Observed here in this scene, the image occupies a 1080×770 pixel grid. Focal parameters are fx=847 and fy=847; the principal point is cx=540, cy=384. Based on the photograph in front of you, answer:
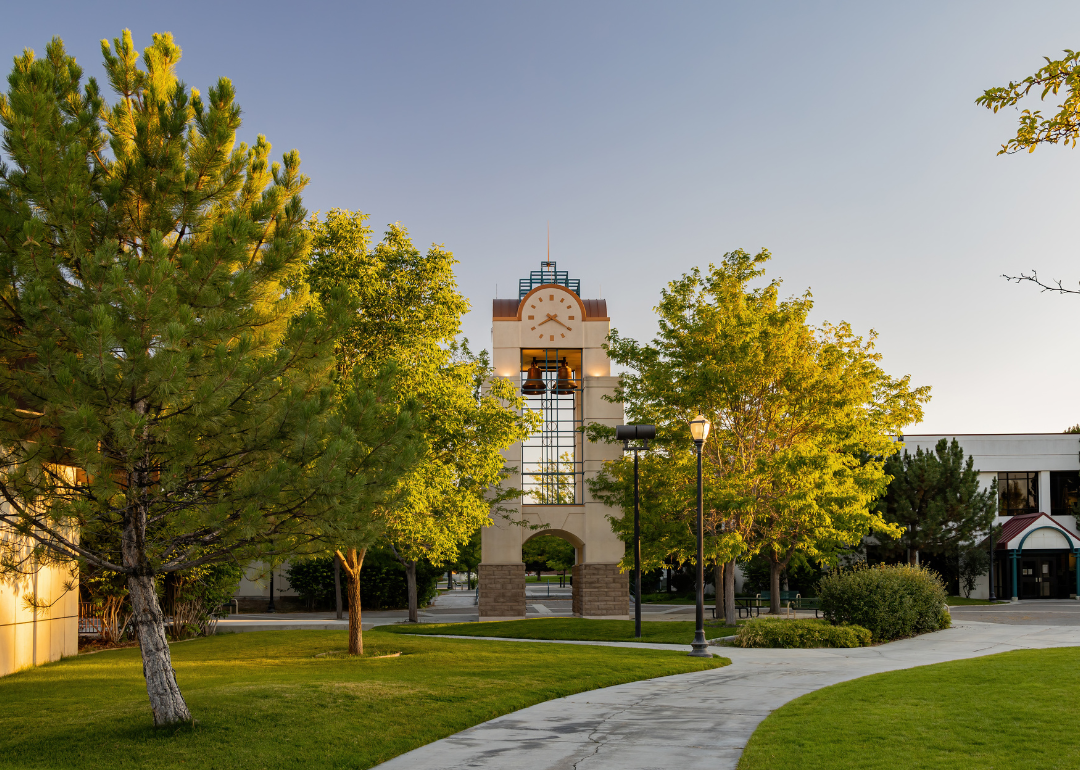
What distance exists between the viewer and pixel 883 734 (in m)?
8.49

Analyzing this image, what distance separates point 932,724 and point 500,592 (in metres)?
22.1

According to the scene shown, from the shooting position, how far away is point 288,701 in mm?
10781

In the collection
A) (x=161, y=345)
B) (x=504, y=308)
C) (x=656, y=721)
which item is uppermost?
(x=504, y=308)

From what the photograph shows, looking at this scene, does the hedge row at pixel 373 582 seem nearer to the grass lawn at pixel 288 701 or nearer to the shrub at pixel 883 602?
the grass lawn at pixel 288 701

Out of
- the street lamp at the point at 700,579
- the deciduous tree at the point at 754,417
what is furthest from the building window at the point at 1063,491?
the street lamp at the point at 700,579

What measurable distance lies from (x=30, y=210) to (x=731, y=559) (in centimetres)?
1826

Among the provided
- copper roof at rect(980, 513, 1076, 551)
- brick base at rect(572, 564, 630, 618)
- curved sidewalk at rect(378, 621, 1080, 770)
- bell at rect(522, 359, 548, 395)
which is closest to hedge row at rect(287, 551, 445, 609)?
brick base at rect(572, 564, 630, 618)

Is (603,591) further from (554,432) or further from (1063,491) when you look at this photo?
(1063,491)

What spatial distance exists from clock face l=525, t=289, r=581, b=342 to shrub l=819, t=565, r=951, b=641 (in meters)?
13.7

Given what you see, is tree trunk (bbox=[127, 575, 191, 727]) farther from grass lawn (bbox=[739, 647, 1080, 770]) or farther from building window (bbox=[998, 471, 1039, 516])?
building window (bbox=[998, 471, 1039, 516])

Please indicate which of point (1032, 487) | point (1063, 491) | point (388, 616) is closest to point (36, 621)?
point (388, 616)

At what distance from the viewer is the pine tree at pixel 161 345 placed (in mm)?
8086

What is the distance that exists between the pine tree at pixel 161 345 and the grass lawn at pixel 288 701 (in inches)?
38.7

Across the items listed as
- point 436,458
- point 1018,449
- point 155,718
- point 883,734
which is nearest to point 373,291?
point 436,458
